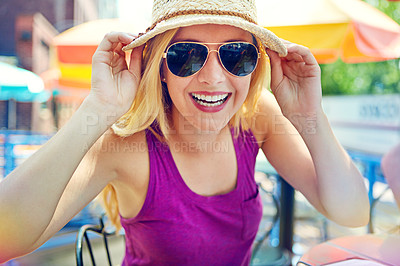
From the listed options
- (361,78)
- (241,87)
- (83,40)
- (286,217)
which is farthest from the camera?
(361,78)

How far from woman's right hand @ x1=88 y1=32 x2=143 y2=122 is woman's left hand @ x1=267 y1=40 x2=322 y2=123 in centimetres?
64

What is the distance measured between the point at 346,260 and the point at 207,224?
0.60m

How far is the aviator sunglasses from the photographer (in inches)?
50.7

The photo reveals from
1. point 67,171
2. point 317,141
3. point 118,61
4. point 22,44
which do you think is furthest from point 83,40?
point 22,44

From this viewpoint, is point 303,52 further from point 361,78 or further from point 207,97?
point 361,78

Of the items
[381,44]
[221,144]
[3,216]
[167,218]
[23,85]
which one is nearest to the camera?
[3,216]

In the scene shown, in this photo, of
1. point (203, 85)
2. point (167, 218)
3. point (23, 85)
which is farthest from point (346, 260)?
point (23, 85)

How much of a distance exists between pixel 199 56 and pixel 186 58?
55mm

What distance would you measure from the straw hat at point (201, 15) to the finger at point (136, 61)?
75mm

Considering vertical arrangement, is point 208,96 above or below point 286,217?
above

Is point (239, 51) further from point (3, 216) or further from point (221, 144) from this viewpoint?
point (3, 216)

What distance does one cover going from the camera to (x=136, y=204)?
1472 millimetres

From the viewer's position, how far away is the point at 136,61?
1.41 m

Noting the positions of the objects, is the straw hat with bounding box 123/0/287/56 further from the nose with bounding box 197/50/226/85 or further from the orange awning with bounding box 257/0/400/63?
the orange awning with bounding box 257/0/400/63
